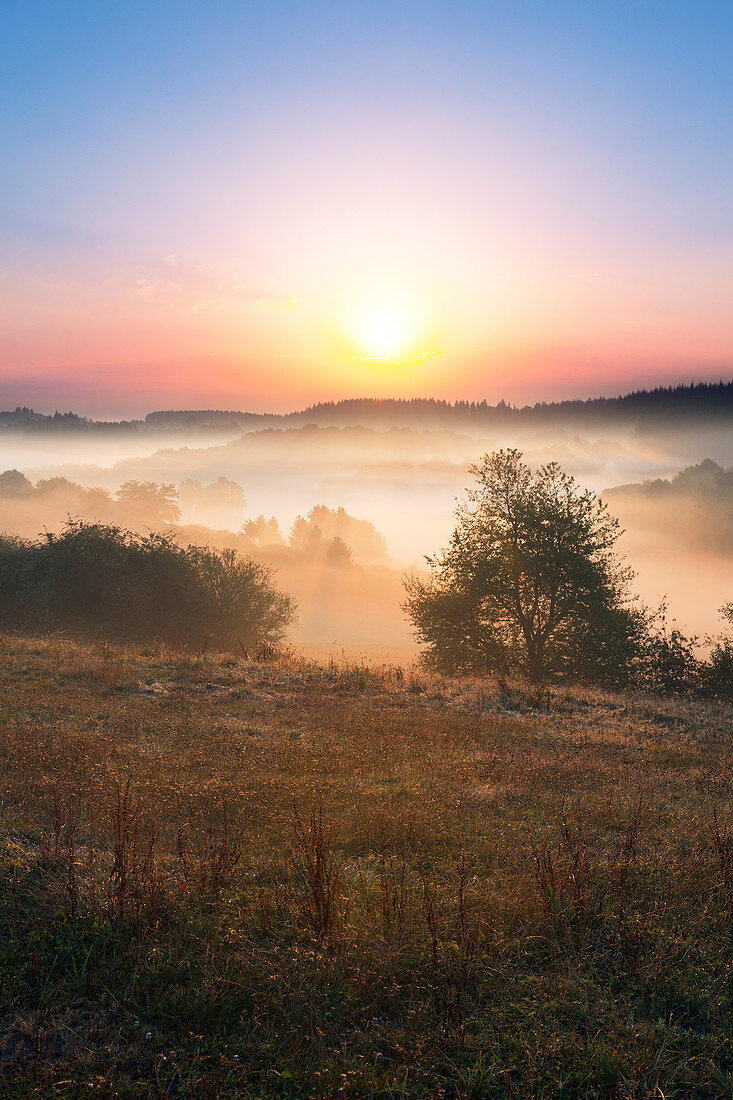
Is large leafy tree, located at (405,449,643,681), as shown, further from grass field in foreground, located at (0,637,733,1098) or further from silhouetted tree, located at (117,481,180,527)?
silhouetted tree, located at (117,481,180,527)

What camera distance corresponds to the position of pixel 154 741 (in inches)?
384

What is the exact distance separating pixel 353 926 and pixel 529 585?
84.0 feet

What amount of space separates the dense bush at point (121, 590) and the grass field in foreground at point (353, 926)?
22708 mm

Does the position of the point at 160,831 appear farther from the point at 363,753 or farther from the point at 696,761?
the point at 696,761

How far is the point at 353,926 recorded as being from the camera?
15.9 feet

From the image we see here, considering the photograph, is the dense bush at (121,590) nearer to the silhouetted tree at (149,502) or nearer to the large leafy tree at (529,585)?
the large leafy tree at (529,585)

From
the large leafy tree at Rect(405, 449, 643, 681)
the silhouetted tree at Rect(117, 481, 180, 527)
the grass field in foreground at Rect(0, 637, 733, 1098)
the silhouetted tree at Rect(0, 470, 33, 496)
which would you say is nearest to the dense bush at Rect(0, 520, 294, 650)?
the large leafy tree at Rect(405, 449, 643, 681)

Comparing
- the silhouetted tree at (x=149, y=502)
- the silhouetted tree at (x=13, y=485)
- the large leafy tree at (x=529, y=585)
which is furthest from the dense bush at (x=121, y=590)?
the silhouetted tree at (x=13, y=485)

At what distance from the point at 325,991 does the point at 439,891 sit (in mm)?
1547

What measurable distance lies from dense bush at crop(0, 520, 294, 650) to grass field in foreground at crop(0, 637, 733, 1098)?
2271cm

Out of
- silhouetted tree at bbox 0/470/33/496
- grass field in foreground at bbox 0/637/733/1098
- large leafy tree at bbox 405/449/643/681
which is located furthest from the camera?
silhouetted tree at bbox 0/470/33/496

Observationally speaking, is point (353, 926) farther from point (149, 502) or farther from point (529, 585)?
point (149, 502)

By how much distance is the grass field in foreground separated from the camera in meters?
3.69

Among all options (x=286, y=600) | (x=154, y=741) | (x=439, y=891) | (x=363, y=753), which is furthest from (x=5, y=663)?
(x=286, y=600)
